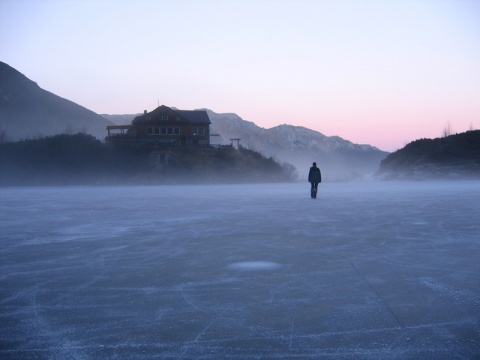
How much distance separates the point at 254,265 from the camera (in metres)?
5.59

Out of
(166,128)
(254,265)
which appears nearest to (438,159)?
(166,128)

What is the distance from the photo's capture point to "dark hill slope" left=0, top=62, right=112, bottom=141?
113m

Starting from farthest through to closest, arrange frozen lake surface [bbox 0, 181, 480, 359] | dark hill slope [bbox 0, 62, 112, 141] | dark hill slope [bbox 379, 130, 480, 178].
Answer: dark hill slope [bbox 0, 62, 112, 141], dark hill slope [bbox 379, 130, 480, 178], frozen lake surface [bbox 0, 181, 480, 359]

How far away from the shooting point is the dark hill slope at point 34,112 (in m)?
113

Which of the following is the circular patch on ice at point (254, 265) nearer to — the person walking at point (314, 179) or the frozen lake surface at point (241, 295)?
the frozen lake surface at point (241, 295)

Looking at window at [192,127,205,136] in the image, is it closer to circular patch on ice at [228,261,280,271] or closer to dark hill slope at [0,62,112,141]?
circular patch on ice at [228,261,280,271]

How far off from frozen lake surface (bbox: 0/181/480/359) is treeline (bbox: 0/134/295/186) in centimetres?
3810

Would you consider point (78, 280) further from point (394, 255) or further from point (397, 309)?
point (394, 255)

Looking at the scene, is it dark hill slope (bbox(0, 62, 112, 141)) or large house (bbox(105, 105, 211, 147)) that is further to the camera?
dark hill slope (bbox(0, 62, 112, 141))

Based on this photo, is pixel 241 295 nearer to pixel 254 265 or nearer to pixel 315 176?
pixel 254 265

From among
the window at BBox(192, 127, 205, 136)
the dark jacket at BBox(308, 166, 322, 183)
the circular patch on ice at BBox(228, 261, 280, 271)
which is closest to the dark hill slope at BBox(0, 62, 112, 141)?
the window at BBox(192, 127, 205, 136)

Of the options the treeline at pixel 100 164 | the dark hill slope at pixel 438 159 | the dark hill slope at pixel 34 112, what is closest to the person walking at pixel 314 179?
the treeline at pixel 100 164

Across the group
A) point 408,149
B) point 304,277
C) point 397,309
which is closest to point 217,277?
point 304,277

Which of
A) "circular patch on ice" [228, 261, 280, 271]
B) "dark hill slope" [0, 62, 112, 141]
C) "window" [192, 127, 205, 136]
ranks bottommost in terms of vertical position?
"circular patch on ice" [228, 261, 280, 271]
